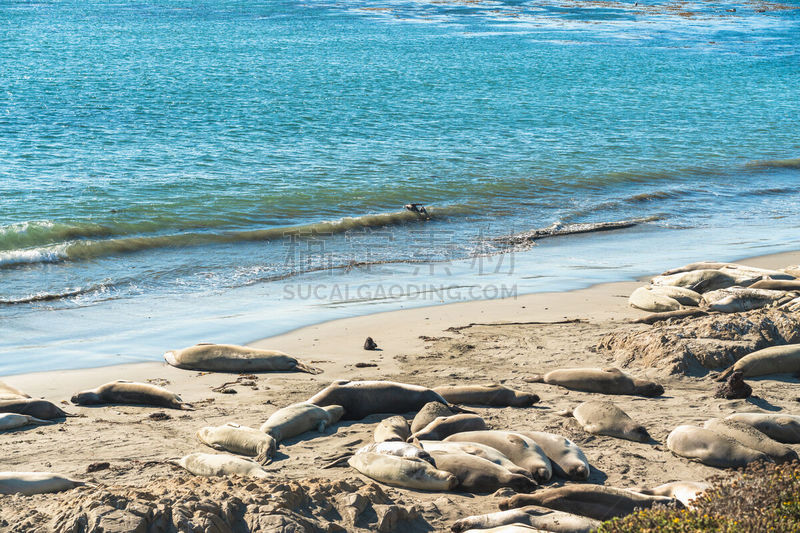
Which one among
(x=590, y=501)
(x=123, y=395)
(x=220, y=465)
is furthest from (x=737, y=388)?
(x=123, y=395)

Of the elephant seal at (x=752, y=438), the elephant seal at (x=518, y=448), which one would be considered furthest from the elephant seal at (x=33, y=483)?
the elephant seal at (x=752, y=438)

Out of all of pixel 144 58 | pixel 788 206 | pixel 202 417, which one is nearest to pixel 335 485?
pixel 202 417

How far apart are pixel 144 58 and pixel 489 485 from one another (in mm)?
35339

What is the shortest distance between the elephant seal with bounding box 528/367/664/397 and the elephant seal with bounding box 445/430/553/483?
1572 mm

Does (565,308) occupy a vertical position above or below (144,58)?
below

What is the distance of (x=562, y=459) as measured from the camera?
5180 millimetres

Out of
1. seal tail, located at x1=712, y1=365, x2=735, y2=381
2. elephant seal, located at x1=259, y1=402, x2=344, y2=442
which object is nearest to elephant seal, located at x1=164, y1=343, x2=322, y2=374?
elephant seal, located at x1=259, y1=402, x2=344, y2=442

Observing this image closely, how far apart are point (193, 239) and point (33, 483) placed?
9.57 meters

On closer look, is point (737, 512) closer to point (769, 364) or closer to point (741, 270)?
point (769, 364)

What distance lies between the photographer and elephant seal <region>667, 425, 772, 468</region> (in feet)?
17.2

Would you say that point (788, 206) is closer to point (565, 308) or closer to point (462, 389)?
point (565, 308)

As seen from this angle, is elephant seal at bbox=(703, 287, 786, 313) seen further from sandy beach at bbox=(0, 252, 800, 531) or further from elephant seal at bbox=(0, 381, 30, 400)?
elephant seal at bbox=(0, 381, 30, 400)

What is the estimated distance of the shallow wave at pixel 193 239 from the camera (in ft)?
41.6

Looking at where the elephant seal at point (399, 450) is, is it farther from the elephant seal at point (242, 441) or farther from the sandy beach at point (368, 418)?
the elephant seal at point (242, 441)
